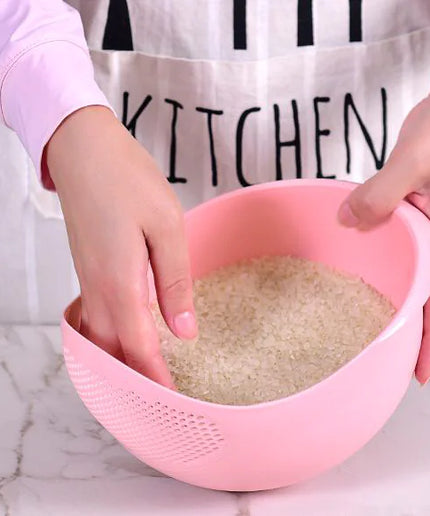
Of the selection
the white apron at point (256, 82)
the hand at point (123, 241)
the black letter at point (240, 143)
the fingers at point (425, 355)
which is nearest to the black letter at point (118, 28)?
the white apron at point (256, 82)

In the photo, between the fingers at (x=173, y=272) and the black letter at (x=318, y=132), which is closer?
the fingers at (x=173, y=272)

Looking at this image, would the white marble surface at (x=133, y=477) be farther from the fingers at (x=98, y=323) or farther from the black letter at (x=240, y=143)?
the black letter at (x=240, y=143)

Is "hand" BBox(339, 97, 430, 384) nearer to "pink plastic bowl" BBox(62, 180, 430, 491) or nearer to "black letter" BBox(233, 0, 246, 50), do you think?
"pink plastic bowl" BBox(62, 180, 430, 491)

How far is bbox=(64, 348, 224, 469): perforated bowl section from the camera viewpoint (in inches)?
21.0

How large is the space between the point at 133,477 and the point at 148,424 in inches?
5.0

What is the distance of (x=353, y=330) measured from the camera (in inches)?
24.9

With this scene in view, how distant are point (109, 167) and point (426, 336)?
239 millimetres

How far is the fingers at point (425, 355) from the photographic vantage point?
23.7 inches

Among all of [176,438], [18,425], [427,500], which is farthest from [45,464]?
[427,500]

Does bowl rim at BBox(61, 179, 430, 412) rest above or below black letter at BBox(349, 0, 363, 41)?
below

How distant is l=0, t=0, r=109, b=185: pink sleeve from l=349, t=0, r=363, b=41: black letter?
230 millimetres

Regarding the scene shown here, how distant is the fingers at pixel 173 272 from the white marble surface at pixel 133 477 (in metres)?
0.15

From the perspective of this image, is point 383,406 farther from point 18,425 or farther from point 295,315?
point 18,425

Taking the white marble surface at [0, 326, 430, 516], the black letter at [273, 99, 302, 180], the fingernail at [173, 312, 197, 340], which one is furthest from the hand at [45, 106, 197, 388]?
the black letter at [273, 99, 302, 180]
